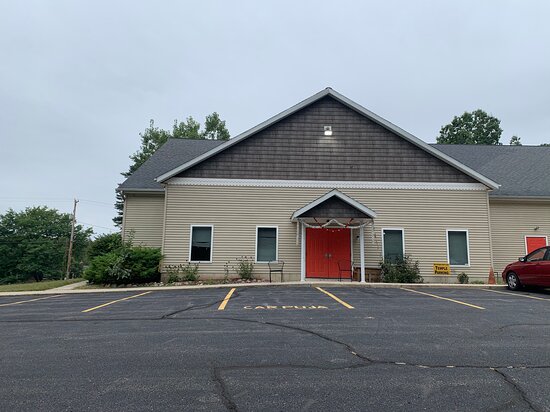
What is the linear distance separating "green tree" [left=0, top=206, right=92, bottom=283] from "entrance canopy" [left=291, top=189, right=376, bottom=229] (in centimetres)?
5574

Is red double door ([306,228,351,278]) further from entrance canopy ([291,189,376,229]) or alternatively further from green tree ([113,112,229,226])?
green tree ([113,112,229,226])

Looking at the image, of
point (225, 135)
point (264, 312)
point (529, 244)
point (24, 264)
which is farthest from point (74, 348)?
point (24, 264)

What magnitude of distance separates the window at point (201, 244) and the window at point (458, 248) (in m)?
10.6

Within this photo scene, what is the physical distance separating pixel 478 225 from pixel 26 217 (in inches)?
2537

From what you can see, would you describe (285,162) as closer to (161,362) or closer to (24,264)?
(161,362)

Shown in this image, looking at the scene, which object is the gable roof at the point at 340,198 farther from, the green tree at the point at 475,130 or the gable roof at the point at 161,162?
the green tree at the point at 475,130

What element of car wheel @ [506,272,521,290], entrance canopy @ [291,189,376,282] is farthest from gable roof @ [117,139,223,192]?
car wheel @ [506,272,521,290]

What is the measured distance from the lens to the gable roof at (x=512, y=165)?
57.2ft

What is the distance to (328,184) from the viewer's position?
16297 millimetres

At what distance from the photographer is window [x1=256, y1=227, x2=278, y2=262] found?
52.0ft

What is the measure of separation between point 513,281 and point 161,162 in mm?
17410

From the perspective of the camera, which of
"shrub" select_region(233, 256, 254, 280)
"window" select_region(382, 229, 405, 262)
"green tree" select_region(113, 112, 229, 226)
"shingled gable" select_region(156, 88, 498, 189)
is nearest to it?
"shrub" select_region(233, 256, 254, 280)

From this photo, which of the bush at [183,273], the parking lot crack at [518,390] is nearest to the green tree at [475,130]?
the bush at [183,273]

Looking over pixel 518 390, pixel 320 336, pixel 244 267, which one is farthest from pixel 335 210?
pixel 518 390
